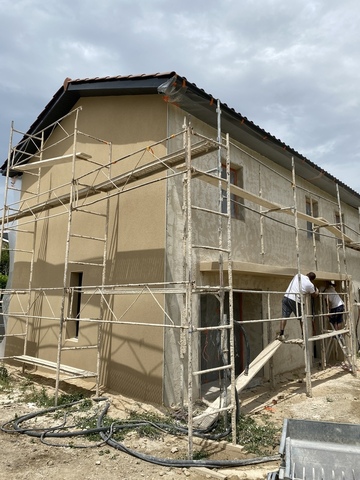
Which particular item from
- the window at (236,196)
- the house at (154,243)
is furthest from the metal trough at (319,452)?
the window at (236,196)

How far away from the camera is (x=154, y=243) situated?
7.14 metres

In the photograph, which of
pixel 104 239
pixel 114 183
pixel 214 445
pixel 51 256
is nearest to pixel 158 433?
pixel 214 445

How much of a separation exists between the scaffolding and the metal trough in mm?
1549

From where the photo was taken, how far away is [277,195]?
34.1 ft

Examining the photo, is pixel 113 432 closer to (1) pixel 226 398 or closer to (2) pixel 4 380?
(1) pixel 226 398

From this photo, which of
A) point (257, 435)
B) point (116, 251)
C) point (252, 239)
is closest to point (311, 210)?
point (252, 239)

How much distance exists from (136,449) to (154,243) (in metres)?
3.65

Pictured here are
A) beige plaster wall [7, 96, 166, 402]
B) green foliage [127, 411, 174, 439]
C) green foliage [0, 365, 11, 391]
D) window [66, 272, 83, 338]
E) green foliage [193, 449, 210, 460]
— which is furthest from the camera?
window [66, 272, 83, 338]

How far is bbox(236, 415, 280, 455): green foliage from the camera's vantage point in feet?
15.8

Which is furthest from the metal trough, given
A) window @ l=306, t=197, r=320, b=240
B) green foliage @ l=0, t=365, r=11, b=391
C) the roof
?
window @ l=306, t=197, r=320, b=240

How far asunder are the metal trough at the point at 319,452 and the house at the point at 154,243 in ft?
5.35

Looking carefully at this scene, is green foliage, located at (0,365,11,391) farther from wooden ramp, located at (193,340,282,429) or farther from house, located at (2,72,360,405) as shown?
wooden ramp, located at (193,340,282,429)

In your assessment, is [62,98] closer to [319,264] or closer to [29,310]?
[29,310]

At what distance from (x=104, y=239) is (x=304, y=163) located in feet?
21.7
